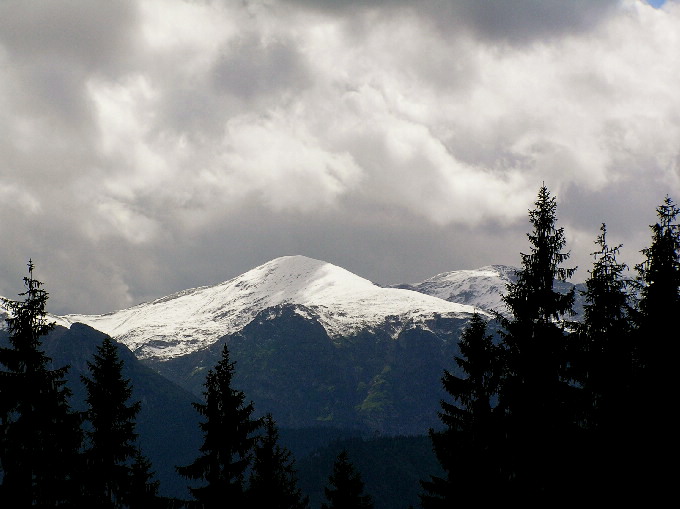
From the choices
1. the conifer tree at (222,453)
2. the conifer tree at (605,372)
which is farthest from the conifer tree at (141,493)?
the conifer tree at (605,372)

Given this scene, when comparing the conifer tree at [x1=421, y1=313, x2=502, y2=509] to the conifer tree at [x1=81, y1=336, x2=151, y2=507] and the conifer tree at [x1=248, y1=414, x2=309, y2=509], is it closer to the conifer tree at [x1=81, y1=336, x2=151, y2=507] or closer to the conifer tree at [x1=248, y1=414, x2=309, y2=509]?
the conifer tree at [x1=248, y1=414, x2=309, y2=509]

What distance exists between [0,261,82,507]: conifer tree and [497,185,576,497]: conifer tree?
62.0 feet

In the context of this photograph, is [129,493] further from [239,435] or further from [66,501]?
[239,435]

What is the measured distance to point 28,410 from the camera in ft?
110

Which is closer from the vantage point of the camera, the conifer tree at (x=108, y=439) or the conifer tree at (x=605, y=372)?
the conifer tree at (x=605, y=372)

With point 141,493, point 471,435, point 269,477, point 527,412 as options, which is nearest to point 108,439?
point 141,493

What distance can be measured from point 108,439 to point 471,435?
17321 mm

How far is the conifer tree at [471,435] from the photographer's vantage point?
1390 inches

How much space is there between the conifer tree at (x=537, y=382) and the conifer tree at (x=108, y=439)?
1794 cm

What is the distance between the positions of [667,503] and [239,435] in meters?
19.1

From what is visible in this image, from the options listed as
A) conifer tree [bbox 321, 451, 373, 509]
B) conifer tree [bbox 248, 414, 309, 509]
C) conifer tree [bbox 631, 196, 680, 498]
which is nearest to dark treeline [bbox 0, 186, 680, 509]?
conifer tree [bbox 631, 196, 680, 498]

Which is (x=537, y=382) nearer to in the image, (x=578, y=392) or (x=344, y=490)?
(x=578, y=392)

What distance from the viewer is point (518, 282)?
111 feet

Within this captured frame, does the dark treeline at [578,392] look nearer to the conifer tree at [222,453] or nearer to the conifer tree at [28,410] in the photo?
the conifer tree at [222,453]
